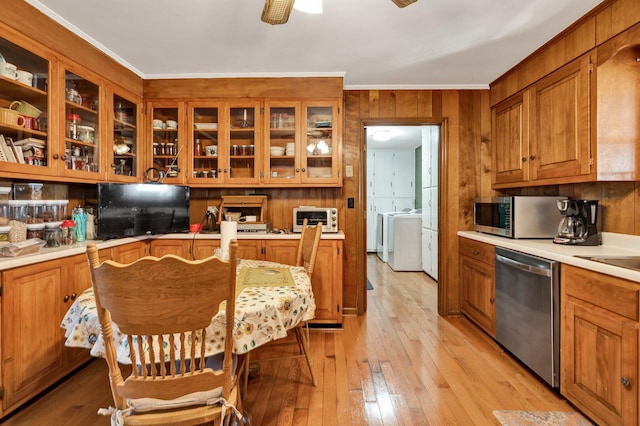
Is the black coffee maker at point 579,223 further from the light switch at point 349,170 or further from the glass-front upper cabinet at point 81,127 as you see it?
the glass-front upper cabinet at point 81,127

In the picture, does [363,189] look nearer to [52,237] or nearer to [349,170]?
[349,170]

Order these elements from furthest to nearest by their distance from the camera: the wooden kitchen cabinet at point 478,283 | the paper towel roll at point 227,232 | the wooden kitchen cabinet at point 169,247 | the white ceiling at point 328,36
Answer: the wooden kitchen cabinet at point 169,247 → the wooden kitchen cabinet at point 478,283 → the white ceiling at point 328,36 → the paper towel roll at point 227,232

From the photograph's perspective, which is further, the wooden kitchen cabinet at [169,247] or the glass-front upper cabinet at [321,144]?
the glass-front upper cabinet at [321,144]

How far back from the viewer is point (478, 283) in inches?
110

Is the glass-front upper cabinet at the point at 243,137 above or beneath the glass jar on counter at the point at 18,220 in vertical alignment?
above

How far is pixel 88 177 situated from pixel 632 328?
3478 mm

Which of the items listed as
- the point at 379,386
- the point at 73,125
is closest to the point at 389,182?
the point at 379,386

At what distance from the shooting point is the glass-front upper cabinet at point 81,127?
2.25m

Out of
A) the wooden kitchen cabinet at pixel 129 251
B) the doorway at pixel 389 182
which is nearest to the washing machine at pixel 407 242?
the doorway at pixel 389 182

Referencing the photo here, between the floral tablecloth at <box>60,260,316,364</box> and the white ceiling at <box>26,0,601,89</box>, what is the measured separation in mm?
1770

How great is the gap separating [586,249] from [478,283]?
0.96 meters

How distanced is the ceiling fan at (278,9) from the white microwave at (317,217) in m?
1.66

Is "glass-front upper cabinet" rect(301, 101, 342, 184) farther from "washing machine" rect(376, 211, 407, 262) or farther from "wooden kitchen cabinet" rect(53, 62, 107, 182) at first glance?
"washing machine" rect(376, 211, 407, 262)

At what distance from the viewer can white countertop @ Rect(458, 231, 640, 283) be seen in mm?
1553
